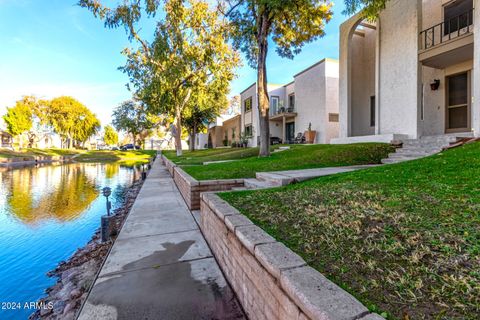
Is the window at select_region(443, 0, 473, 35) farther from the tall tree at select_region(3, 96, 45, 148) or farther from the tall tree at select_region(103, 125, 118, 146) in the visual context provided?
the tall tree at select_region(103, 125, 118, 146)

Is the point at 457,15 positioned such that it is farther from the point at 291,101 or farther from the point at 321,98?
the point at 291,101

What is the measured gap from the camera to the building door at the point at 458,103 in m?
9.05

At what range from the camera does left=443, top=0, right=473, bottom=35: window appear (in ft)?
29.1

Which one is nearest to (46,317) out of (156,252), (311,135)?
(156,252)

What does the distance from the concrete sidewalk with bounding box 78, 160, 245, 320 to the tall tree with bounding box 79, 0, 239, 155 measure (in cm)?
1117

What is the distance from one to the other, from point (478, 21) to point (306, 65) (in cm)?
1125

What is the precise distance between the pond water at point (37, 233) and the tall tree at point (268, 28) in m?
6.82

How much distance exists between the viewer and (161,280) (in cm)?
290

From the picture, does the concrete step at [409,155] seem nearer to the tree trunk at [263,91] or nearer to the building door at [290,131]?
the tree trunk at [263,91]

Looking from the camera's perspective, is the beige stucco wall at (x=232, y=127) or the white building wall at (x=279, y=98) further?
the beige stucco wall at (x=232, y=127)

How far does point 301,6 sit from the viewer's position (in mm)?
9664

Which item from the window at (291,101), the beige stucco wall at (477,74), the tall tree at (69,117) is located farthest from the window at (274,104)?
the tall tree at (69,117)

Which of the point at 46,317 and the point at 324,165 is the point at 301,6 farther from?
the point at 46,317

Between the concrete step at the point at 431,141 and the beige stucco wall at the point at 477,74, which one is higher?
the beige stucco wall at the point at 477,74
